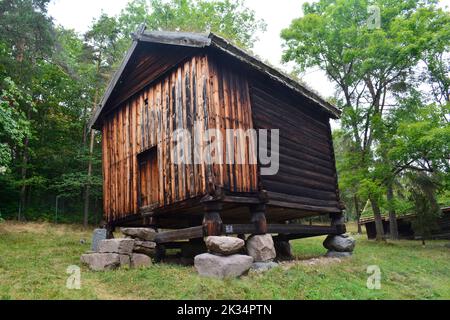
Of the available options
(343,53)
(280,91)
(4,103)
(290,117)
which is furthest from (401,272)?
(343,53)

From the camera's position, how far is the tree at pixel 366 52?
18453 millimetres

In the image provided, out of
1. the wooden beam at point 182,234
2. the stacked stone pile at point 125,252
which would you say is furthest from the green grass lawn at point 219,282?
the wooden beam at point 182,234

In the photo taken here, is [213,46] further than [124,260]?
No

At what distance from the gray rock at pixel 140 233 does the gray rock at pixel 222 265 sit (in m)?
2.68

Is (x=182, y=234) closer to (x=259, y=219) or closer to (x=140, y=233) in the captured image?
(x=140, y=233)

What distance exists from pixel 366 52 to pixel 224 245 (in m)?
15.7

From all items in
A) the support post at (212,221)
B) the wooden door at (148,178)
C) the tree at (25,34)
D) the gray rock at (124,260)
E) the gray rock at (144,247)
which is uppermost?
the tree at (25,34)

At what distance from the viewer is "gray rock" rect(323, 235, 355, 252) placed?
12000mm

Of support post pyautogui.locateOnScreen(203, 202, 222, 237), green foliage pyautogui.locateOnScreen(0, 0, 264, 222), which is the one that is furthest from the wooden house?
green foliage pyautogui.locateOnScreen(0, 0, 264, 222)

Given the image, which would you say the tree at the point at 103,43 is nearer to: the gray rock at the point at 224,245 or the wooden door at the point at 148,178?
the wooden door at the point at 148,178

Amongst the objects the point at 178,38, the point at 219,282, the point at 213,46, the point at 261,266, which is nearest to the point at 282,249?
the point at 261,266

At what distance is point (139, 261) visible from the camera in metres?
9.14

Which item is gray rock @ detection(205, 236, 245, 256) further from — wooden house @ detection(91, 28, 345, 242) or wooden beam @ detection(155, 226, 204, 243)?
wooden beam @ detection(155, 226, 204, 243)
